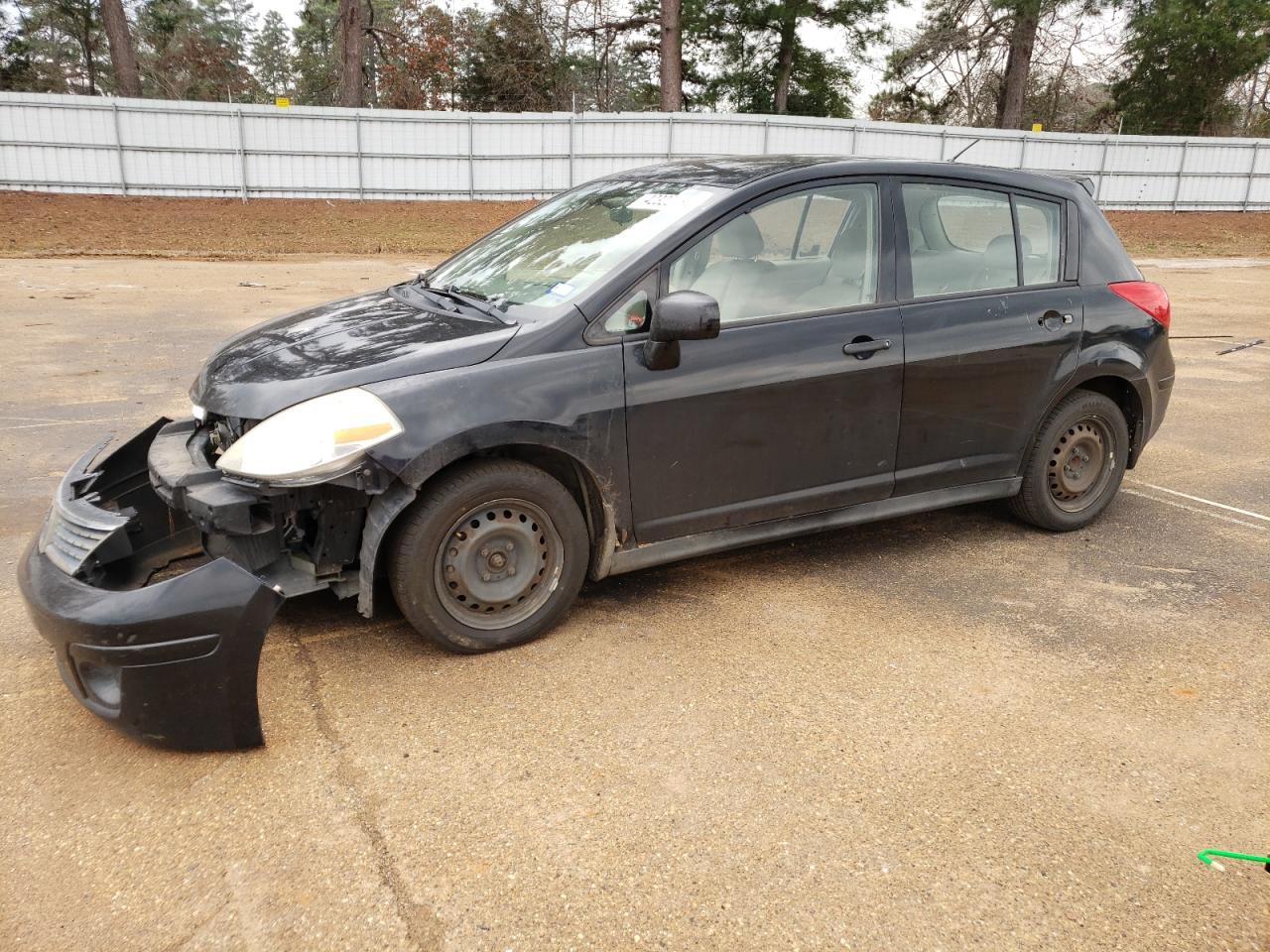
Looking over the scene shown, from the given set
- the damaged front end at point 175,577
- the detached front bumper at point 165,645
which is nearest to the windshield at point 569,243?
the damaged front end at point 175,577

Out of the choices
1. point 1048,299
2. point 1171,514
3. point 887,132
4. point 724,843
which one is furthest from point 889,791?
point 887,132

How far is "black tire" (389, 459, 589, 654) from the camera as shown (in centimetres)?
332

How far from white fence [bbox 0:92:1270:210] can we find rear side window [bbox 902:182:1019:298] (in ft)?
59.0

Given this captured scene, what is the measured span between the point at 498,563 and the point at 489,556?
4 centimetres

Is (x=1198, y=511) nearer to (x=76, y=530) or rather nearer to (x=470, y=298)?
(x=470, y=298)

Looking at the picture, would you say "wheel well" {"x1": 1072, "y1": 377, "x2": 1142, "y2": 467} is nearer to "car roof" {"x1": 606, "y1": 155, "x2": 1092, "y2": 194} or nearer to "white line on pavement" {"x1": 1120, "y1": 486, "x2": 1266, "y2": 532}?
"white line on pavement" {"x1": 1120, "y1": 486, "x2": 1266, "y2": 532}

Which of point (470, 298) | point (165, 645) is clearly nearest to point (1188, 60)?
point (470, 298)

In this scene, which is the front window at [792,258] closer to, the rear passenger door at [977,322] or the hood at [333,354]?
the rear passenger door at [977,322]

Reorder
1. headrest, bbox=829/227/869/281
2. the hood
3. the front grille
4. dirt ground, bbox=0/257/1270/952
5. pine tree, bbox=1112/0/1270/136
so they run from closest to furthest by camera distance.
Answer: dirt ground, bbox=0/257/1270/952, the front grille, the hood, headrest, bbox=829/227/869/281, pine tree, bbox=1112/0/1270/136

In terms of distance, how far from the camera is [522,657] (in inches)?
141

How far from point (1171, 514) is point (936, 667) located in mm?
2491

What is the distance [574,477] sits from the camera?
3660mm

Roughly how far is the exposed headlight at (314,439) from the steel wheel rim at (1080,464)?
10.6ft

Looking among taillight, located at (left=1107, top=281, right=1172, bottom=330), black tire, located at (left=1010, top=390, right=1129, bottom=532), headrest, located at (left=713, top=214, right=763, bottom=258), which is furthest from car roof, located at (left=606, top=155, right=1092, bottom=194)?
black tire, located at (left=1010, top=390, right=1129, bottom=532)
